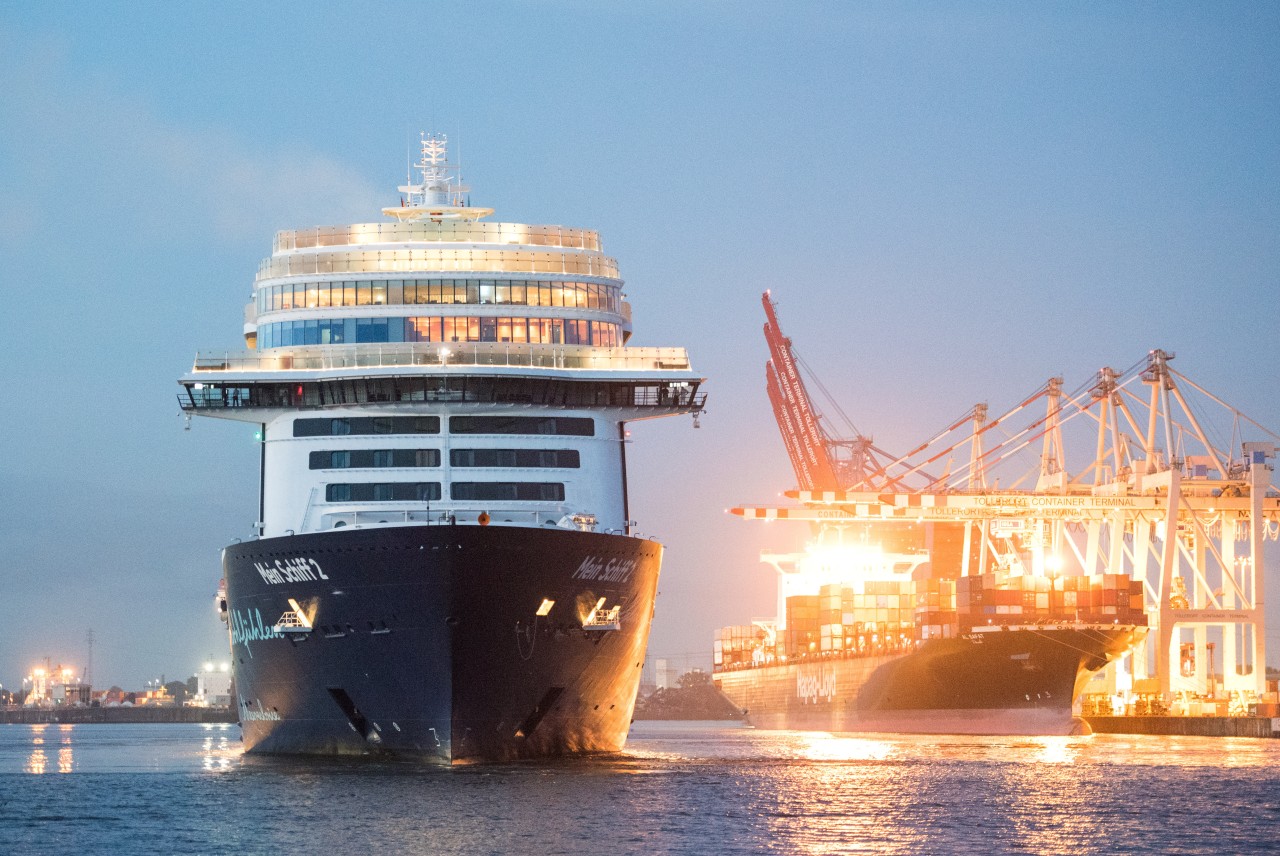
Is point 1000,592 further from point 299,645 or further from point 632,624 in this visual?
point 299,645

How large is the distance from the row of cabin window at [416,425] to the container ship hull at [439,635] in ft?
11.7

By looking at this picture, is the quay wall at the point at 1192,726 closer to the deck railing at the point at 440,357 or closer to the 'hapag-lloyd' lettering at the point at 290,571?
the deck railing at the point at 440,357

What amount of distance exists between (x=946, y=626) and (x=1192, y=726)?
12.0m

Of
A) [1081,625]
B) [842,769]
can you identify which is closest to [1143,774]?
[842,769]

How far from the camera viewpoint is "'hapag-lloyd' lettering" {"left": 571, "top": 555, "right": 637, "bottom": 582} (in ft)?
149

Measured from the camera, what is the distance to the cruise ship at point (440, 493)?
43.5 meters

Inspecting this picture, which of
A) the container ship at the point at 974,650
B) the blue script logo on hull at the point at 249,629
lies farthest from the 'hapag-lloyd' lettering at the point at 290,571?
the container ship at the point at 974,650

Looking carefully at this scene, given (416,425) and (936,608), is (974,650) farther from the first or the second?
(416,425)

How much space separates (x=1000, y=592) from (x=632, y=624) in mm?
41044

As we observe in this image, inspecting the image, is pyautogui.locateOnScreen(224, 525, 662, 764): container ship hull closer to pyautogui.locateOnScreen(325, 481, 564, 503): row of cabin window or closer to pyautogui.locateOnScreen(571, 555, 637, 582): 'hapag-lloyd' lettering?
pyautogui.locateOnScreen(571, 555, 637, 582): 'hapag-lloyd' lettering

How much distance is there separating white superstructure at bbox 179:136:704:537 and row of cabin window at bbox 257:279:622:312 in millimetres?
43

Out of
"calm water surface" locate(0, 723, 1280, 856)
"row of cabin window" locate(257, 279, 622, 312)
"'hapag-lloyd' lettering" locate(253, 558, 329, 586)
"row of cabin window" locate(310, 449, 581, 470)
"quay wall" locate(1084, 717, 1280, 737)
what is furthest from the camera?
"quay wall" locate(1084, 717, 1280, 737)

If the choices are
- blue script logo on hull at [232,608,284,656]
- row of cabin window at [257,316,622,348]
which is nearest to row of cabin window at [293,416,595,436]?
row of cabin window at [257,316,622,348]

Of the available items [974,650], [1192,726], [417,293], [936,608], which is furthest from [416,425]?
[1192,726]
